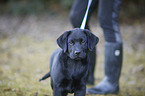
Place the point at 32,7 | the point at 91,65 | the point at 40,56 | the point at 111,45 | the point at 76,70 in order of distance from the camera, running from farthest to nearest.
Result: the point at 32,7, the point at 40,56, the point at 91,65, the point at 111,45, the point at 76,70

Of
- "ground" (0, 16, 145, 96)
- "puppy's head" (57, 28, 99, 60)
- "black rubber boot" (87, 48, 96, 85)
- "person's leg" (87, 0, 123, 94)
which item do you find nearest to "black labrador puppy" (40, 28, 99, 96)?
"puppy's head" (57, 28, 99, 60)

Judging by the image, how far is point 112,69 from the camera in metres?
2.83

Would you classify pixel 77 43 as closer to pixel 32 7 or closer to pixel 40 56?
pixel 40 56

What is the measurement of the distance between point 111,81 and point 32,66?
7.14ft

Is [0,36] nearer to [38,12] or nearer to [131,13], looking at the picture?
[38,12]

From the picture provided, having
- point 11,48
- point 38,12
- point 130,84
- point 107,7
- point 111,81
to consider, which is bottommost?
point 130,84

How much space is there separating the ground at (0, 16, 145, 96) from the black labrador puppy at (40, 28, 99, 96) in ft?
2.40

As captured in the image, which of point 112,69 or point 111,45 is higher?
point 111,45

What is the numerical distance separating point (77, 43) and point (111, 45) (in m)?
1.08

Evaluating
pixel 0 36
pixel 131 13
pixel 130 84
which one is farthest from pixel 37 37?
pixel 130 84

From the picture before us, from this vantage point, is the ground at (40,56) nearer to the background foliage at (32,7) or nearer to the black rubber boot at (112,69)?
the black rubber boot at (112,69)

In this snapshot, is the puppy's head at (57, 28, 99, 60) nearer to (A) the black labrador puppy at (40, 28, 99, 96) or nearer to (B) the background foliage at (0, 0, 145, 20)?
(A) the black labrador puppy at (40, 28, 99, 96)

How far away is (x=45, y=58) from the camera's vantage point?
502 centimetres

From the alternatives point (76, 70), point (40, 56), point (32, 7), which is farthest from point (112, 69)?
point (32, 7)
